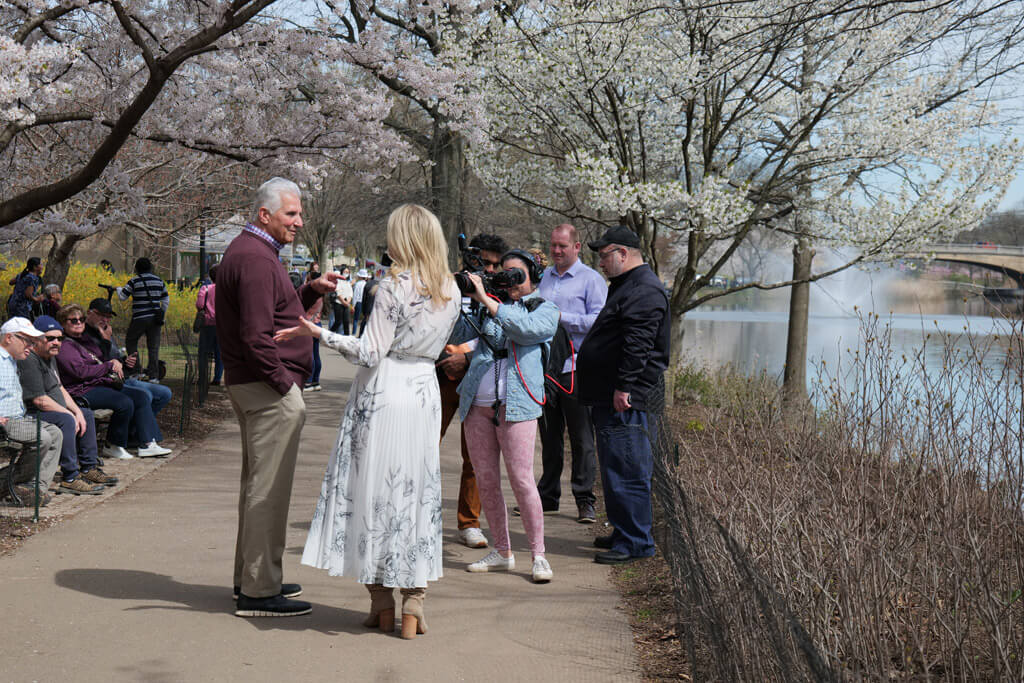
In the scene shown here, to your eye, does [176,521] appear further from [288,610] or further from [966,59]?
[966,59]

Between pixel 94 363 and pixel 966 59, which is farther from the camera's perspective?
pixel 94 363

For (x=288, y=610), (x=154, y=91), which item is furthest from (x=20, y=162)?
(x=288, y=610)

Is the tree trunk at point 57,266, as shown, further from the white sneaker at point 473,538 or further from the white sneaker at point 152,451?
the white sneaker at point 473,538

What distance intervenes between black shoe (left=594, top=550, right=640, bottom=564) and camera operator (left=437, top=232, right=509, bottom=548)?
2.53ft

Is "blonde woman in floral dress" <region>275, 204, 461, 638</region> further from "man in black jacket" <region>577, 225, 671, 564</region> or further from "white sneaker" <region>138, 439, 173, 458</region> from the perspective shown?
"white sneaker" <region>138, 439, 173, 458</region>

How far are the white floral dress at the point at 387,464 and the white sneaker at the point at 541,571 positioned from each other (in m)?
1.08

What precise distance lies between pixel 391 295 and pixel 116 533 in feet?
9.95

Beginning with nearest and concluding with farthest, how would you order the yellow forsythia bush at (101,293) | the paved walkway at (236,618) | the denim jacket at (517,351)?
1. the paved walkway at (236,618)
2. the denim jacket at (517,351)
3. the yellow forsythia bush at (101,293)

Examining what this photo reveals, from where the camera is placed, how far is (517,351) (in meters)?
5.85

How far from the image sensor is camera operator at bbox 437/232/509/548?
6.24m

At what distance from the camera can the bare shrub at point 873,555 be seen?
335 centimetres

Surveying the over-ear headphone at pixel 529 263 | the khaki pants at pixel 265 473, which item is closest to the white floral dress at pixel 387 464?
the khaki pants at pixel 265 473

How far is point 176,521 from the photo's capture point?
22.5 ft

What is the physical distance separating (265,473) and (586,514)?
3.18m
